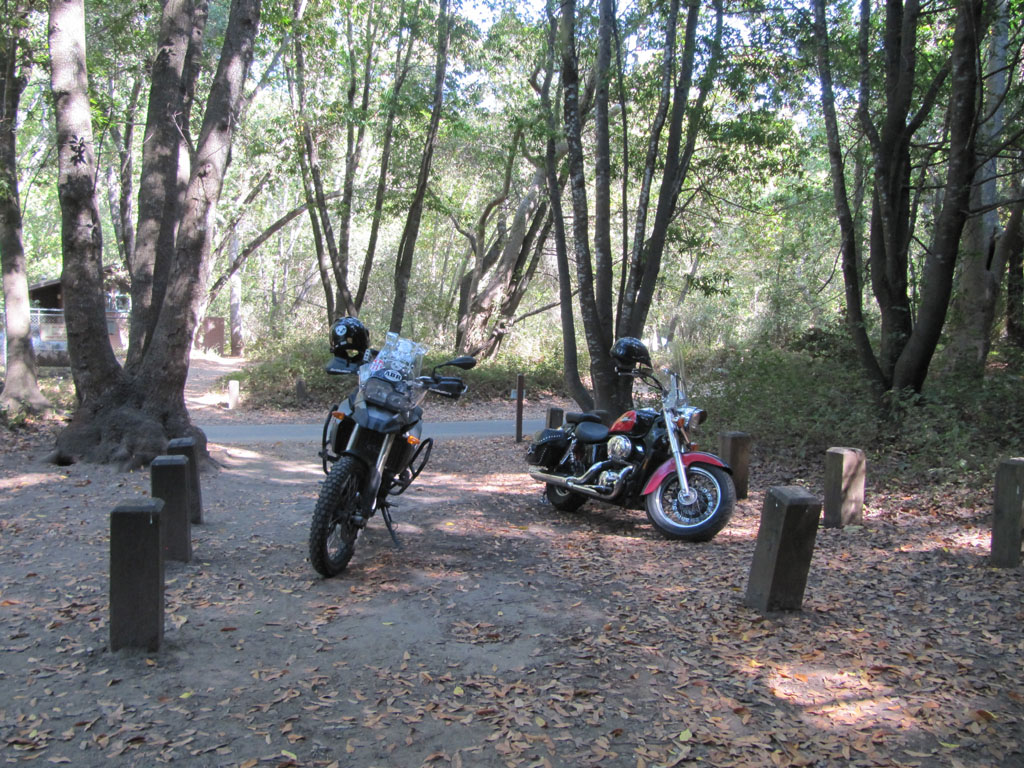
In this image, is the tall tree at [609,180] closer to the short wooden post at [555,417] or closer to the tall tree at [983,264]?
the short wooden post at [555,417]

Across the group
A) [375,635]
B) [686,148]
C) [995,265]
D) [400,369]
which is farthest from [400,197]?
[375,635]

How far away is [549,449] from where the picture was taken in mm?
7742

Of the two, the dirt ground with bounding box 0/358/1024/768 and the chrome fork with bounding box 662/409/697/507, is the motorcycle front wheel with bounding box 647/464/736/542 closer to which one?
the chrome fork with bounding box 662/409/697/507

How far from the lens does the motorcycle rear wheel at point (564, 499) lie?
7754 mm

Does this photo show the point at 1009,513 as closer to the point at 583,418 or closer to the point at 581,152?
the point at 583,418

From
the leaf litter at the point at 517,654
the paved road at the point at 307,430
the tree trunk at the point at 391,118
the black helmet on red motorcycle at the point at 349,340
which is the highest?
the tree trunk at the point at 391,118

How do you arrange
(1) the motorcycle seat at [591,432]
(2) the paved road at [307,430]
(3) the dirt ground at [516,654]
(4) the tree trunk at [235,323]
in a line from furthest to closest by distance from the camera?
1. (4) the tree trunk at [235,323]
2. (2) the paved road at [307,430]
3. (1) the motorcycle seat at [591,432]
4. (3) the dirt ground at [516,654]

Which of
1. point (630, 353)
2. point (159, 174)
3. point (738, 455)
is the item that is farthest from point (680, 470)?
point (159, 174)

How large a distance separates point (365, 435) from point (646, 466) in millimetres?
2663

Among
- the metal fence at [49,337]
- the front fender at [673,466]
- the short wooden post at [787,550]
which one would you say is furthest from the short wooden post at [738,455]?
the metal fence at [49,337]

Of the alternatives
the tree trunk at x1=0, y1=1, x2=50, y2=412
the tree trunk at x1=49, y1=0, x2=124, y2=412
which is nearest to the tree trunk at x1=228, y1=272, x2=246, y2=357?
the tree trunk at x1=0, y1=1, x2=50, y2=412

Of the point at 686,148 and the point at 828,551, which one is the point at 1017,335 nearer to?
the point at 686,148

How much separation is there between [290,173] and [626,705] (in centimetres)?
1721

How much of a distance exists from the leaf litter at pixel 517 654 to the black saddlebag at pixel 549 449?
1040mm
